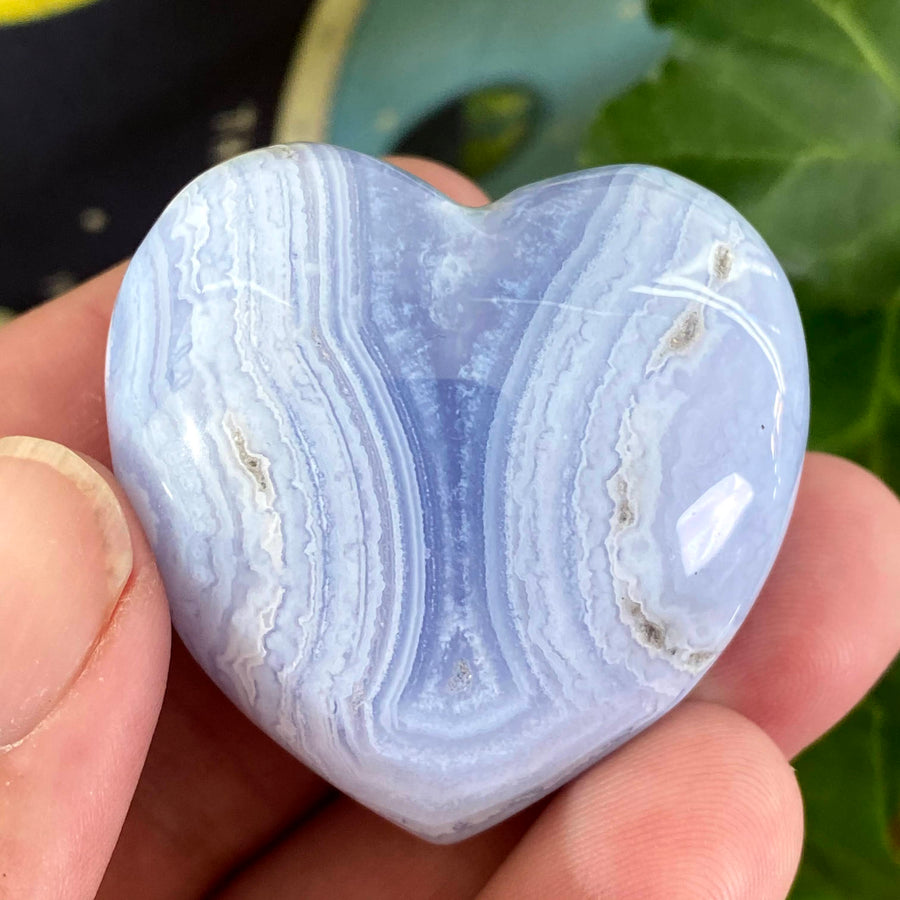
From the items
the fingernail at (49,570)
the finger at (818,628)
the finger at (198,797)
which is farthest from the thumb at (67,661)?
the finger at (818,628)

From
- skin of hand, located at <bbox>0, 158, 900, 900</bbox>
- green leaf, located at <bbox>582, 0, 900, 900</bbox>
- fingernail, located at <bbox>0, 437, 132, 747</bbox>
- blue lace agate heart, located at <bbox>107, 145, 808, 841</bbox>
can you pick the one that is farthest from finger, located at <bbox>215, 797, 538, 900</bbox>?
green leaf, located at <bbox>582, 0, 900, 900</bbox>

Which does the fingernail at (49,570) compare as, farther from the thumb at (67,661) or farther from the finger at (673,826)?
the finger at (673,826)

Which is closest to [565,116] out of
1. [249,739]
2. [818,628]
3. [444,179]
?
[444,179]

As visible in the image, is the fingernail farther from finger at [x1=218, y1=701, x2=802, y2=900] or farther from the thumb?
finger at [x1=218, y1=701, x2=802, y2=900]

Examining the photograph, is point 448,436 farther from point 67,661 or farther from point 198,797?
point 198,797

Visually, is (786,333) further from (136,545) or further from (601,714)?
(136,545)
